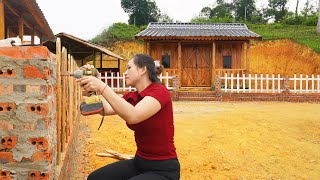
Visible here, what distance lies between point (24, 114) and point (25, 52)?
461 millimetres

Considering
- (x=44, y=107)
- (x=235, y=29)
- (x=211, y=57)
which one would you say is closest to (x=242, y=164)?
(x=44, y=107)

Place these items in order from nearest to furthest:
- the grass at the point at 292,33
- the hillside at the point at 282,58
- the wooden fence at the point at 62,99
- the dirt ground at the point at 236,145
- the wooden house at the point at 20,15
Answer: the wooden fence at the point at 62,99
the dirt ground at the point at 236,145
the wooden house at the point at 20,15
the hillside at the point at 282,58
the grass at the point at 292,33

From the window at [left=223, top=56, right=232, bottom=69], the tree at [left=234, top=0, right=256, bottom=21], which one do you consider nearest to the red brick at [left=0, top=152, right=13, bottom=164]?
the window at [left=223, top=56, right=232, bottom=69]

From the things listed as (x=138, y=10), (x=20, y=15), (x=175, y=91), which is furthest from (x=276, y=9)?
(x=20, y=15)

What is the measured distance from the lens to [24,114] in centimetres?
270

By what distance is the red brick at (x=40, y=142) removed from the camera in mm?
2715

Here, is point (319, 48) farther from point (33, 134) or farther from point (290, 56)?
point (33, 134)

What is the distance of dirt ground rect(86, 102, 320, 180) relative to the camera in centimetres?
589

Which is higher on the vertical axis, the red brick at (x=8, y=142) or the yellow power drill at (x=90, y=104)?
the yellow power drill at (x=90, y=104)

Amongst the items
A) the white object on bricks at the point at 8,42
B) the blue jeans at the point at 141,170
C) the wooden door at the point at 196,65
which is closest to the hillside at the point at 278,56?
the wooden door at the point at 196,65

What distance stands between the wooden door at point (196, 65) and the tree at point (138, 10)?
2168cm

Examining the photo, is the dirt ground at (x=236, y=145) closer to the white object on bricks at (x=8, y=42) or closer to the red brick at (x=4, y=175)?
the white object on bricks at (x=8, y=42)

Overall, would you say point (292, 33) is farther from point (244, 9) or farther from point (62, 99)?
point (62, 99)

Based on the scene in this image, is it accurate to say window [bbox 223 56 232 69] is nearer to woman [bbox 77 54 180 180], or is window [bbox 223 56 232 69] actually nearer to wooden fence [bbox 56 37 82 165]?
wooden fence [bbox 56 37 82 165]
